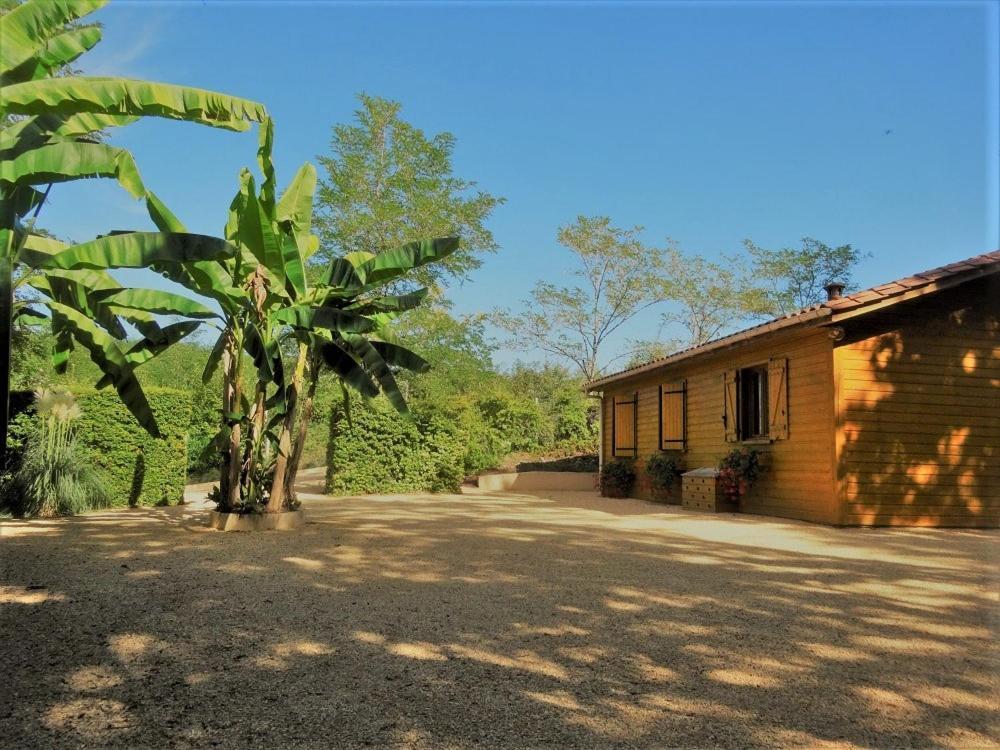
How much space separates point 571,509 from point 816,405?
13.6ft

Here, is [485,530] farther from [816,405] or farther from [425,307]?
[425,307]

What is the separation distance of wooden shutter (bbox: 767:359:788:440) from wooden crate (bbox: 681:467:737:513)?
132cm

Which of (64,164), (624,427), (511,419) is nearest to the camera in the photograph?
(64,164)

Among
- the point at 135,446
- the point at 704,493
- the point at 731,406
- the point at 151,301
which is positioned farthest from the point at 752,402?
the point at 135,446

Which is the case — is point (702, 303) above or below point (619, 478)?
above

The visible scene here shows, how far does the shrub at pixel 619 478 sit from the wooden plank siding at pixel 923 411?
6.32 metres

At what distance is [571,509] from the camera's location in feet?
36.8

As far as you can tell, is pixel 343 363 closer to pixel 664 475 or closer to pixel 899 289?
pixel 899 289

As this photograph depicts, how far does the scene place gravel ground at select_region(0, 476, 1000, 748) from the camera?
2.25 metres

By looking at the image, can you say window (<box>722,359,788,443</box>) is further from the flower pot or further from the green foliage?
the green foliage

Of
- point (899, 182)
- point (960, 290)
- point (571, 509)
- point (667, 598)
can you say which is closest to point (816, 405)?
point (960, 290)

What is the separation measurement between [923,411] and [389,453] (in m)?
9.26

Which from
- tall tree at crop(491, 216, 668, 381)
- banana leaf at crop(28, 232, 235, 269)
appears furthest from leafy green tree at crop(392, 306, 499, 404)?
banana leaf at crop(28, 232, 235, 269)

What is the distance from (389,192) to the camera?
19203mm
